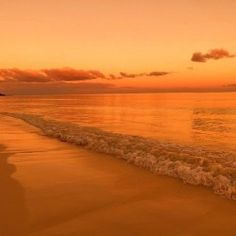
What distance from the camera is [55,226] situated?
6.51m

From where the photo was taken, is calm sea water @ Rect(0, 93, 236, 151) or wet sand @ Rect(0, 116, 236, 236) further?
calm sea water @ Rect(0, 93, 236, 151)

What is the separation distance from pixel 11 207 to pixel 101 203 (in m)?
2.05

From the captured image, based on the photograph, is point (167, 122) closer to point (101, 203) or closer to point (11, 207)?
point (101, 203)

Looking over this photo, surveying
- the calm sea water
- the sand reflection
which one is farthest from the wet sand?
the calm sea water

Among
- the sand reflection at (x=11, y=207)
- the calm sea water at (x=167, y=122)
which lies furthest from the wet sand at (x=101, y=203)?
the calm sea water at (x=167, y=122)

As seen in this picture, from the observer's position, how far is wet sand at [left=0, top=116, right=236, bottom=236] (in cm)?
650

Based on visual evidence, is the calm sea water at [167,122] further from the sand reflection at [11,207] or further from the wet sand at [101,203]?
the sand reflection at [11,207]

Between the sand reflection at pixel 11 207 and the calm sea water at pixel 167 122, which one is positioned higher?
the sand reflection at pixel 11 207

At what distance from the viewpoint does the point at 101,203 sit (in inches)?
314

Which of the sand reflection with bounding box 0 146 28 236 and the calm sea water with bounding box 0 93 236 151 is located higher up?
the sand reflection with bounding box 0 146 28 236

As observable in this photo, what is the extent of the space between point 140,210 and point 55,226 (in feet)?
6.51

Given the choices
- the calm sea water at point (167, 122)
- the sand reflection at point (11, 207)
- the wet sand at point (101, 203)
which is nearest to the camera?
the sand reflection at point (11, 207)

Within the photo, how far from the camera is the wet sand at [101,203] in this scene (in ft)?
21.3

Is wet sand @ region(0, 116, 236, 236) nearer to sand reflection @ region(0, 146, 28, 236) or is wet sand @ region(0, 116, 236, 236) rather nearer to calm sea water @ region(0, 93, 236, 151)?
sand reflection @ region(0, 146, 28, 236)
